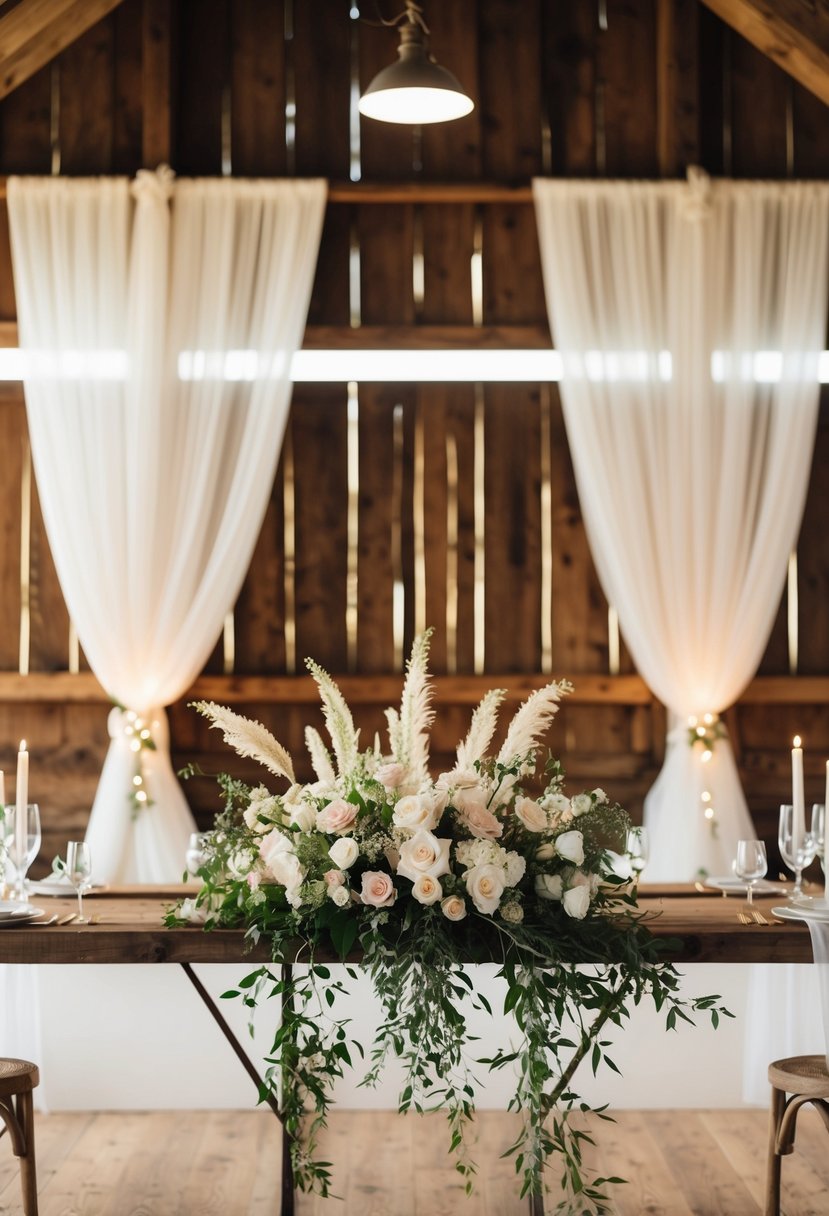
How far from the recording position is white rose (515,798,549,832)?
255cm

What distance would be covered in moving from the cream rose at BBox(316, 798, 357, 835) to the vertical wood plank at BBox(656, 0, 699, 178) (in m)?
3.48

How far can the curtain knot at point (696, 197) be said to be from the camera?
5.07m

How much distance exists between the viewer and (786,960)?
8.96 feet

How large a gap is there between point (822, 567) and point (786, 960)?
2873 mm

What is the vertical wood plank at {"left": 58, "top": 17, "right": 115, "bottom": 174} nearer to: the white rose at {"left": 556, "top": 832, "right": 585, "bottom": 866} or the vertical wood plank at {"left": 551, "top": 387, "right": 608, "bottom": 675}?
the vertical wood plank at {"left": 551, "top": 387, "right": 608, "bottom": 675}

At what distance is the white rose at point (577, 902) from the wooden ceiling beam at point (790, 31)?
3547mm

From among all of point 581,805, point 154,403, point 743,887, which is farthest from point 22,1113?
point 154,403

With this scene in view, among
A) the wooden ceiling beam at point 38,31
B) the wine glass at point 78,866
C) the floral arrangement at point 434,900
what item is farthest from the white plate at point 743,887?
the wooden ceiling beam at point 38,31

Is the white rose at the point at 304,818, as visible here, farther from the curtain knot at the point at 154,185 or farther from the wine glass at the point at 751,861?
the curtain knot at the point at 154,185

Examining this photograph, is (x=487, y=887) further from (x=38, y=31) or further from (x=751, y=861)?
(x=38, y=31)

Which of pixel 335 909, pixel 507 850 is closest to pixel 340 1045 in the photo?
pixel 335 909

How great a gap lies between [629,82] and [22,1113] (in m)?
4.27

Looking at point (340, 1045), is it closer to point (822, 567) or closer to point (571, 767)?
point (571, 767)

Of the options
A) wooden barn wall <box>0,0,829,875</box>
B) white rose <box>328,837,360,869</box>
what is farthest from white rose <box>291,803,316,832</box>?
wooden barn wall <box>0,0,829,875</box>
